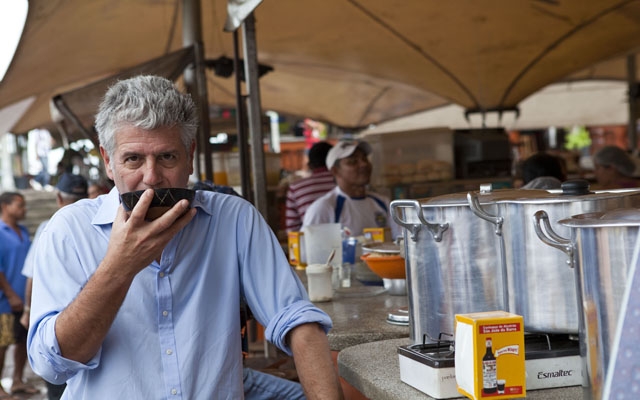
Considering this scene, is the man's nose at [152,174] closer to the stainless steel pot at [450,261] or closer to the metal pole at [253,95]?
the stainless steel pot at [450,261]

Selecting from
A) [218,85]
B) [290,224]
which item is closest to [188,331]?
[290,224]

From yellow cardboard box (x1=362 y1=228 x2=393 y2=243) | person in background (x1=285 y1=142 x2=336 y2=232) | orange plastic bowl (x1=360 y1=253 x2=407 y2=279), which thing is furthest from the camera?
person in background (x1=285 y1=142 x2=336 y2=232)

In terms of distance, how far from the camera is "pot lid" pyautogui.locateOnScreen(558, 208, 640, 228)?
54.2 inches

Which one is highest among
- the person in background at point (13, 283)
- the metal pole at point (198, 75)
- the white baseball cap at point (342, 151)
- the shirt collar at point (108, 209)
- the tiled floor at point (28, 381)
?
the metal pole at point (198, 75)

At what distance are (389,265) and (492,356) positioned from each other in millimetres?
1765

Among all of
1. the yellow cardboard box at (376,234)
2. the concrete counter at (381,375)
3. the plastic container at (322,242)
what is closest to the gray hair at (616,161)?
the yellow cardboard box at (376,234)

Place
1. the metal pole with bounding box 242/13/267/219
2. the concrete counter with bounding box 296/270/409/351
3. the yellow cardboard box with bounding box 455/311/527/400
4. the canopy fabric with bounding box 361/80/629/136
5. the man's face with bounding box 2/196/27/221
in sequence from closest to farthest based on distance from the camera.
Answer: the yellow cardboard box with bounding box 455/311/527/400 → the concrete counter with bounding box 296/270/409/351 → the metal pole with bounding box 242/13/267/219 → the man's face with bounding box 2/196/27/221 → the canopy fabric with bounding box 361/80/629/136

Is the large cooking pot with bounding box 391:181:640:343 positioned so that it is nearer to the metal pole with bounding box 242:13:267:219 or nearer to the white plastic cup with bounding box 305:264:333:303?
the white plastic cup with bounding box 305:264:333:303

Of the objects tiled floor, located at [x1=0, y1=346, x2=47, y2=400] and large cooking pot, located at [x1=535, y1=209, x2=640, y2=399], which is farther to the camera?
tiled floor, located at [x1=0, y1=346, x2=47, y2=400]

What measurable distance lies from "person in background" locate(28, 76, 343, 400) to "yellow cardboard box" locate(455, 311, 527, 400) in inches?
17.5

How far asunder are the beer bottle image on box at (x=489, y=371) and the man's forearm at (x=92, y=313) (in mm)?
825

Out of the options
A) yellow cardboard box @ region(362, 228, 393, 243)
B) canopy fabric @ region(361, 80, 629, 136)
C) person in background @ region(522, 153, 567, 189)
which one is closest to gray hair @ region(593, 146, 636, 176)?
person in background @ region(522, 153, 567, 189)

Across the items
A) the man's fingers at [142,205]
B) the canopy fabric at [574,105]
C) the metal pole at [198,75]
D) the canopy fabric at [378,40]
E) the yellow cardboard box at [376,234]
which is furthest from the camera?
the canopy fabric at [574,105]

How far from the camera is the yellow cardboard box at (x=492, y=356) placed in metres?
1.68
